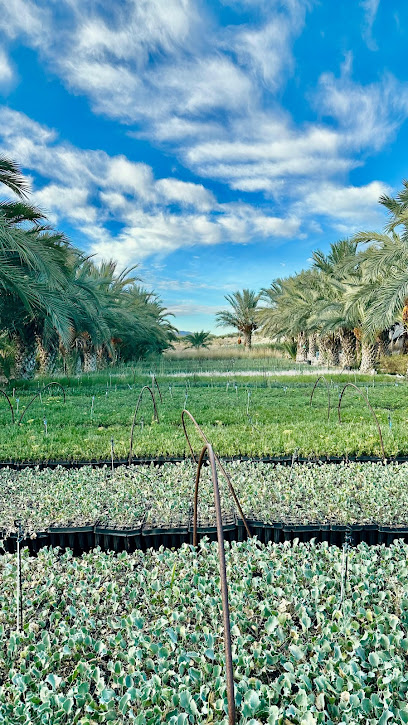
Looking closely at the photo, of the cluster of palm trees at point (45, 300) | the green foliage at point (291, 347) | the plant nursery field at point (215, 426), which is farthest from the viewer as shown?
the green foliage at point (291, 347)

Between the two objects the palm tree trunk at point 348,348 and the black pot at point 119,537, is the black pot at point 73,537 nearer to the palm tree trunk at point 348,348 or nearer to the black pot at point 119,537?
the black pot at point 119,537

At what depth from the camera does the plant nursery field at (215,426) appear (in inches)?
211

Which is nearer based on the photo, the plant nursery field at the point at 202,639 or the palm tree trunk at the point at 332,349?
the plant nursery field at the point at 202,639

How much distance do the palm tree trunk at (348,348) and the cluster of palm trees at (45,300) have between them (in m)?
8.80

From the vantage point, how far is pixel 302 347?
28.0 meters

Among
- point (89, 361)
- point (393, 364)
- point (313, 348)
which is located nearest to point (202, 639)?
point (393, 364)

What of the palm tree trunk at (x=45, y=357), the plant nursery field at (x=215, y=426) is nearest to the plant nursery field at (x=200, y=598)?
the plant nursery field at (x=215, y=426)

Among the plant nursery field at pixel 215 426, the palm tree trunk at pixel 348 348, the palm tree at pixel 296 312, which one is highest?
the palm tree at pixel 296 312

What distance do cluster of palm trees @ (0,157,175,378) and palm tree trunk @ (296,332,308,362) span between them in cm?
935

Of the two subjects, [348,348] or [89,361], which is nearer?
[348,348]

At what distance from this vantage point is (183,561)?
263 cm

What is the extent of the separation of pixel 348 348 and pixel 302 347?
8662 millimetres

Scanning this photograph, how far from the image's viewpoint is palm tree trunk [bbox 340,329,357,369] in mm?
19203

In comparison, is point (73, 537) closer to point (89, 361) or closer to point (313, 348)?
point (89, 361)
